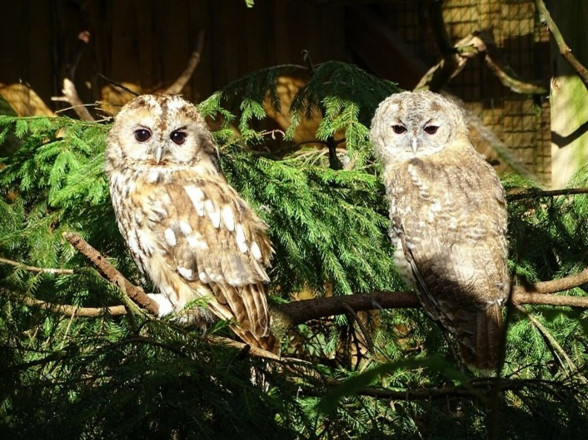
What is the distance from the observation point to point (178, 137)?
145 inches

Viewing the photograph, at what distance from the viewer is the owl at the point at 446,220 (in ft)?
11.8

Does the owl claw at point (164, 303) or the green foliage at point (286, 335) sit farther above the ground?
the green foliage at point (286, 335)

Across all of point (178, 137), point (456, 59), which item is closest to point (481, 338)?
point (178, 137)

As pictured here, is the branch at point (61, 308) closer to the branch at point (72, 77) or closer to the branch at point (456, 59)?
the branch at point (72, 77)

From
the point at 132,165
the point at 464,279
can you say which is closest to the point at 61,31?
the point at 132,165

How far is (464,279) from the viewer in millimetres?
Result: 3662

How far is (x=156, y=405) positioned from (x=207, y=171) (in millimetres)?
1787

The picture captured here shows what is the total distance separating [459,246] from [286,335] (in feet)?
2.68

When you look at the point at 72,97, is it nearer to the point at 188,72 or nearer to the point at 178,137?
the point at 188,72

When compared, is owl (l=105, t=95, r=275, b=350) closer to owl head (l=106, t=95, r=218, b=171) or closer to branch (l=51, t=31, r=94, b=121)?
owl head (l=106, t=95, r=218, b=171)

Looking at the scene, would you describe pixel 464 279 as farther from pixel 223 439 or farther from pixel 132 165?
pixel 223 439

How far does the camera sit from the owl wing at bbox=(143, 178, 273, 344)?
3.38m

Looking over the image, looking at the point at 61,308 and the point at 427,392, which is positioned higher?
the point at 61,308

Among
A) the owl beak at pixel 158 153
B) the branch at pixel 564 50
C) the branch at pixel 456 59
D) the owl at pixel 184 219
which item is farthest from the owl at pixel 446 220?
the branch at pixel 456 59
